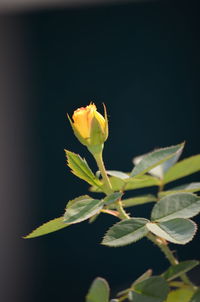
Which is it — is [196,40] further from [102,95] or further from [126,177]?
[126,177]

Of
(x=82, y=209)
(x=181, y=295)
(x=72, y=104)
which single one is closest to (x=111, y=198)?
(x=82, y=209)

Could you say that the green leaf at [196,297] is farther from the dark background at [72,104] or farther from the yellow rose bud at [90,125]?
the dark background at [72,104]

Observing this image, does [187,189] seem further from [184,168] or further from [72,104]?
[72,104]

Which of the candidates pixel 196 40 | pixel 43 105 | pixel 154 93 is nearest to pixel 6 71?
pixel 43 105

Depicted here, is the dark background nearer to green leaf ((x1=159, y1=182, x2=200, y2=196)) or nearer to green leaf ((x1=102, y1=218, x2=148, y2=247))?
green leaf ((x1=159, y1=182, x2=200, y2=196))

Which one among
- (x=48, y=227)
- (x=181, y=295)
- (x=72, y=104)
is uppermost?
(x=72, y=104)

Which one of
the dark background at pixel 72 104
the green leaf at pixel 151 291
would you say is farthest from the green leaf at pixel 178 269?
the dark background at pixel 72 104
